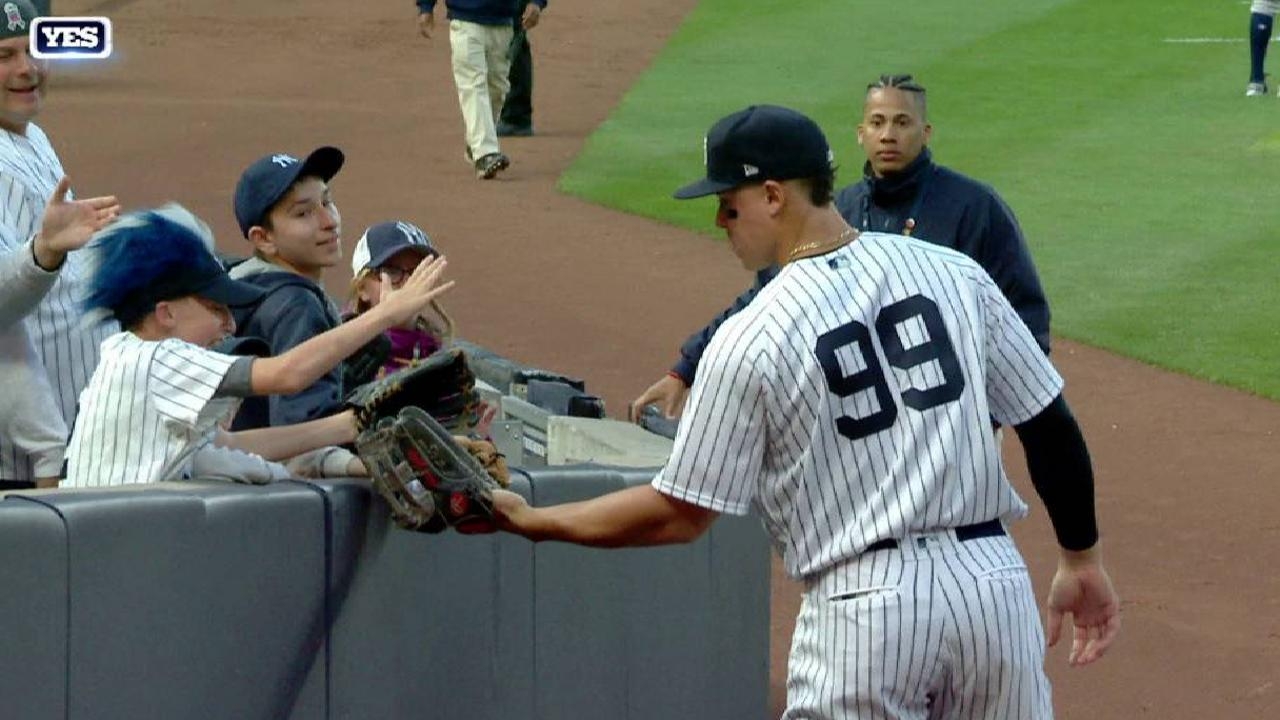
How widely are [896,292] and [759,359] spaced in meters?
0.28

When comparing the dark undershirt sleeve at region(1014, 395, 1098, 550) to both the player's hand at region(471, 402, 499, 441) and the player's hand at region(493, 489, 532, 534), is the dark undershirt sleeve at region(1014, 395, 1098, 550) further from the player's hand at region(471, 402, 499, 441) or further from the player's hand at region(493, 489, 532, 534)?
the player's hand at region(471, 402, 499, 441)

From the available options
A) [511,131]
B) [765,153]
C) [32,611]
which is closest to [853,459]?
[765,153]

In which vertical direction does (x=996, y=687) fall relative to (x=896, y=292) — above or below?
below

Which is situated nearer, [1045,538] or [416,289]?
[416,289]

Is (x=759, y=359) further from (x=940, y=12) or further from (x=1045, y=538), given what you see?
(x=940, y=12)

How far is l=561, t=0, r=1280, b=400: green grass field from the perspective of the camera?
40.1 ft

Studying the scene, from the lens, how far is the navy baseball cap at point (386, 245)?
5.39 meters

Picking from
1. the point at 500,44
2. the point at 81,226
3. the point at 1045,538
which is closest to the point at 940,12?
the point at 500,44

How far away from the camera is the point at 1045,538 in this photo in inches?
324

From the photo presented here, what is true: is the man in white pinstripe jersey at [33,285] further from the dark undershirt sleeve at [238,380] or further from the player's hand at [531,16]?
the player's hand at [531,16]

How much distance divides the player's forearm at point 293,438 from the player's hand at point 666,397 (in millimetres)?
1847

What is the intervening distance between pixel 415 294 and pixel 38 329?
1.60m

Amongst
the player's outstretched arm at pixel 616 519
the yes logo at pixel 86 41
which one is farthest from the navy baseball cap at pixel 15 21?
the yes logo at pixel 86 41

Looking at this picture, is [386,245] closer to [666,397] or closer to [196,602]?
[666,397]
